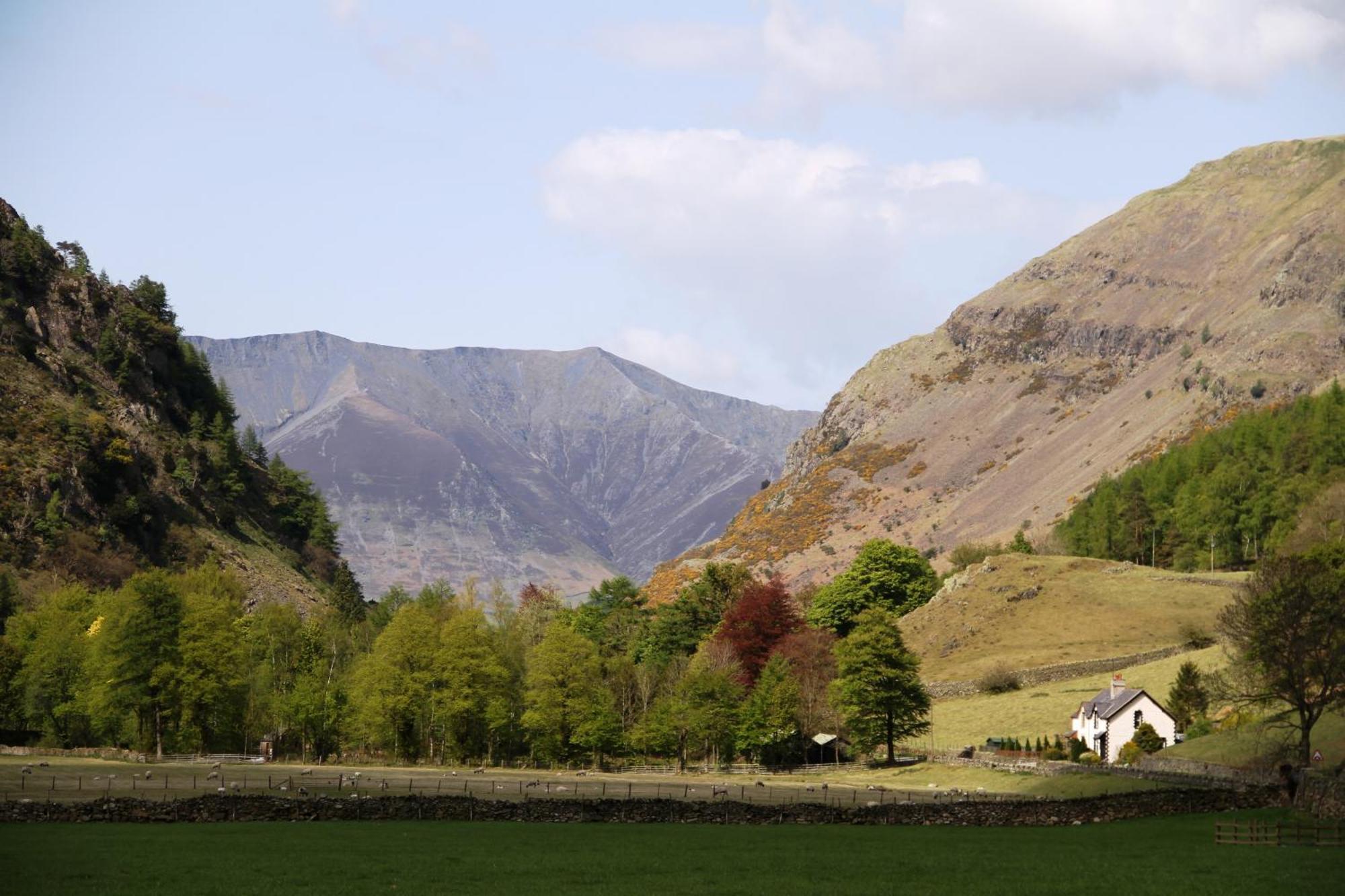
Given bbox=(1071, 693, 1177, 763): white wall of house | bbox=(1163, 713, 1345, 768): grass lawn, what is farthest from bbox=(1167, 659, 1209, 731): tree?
bbox=(1163, 713, 1345, 768): grass lawn

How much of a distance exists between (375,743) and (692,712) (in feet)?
89.6

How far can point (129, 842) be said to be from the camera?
183 feet

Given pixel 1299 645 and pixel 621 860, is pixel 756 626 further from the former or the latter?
pixel 621 860

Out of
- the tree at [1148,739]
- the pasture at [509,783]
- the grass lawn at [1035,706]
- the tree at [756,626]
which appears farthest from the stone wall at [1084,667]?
the tree at [1148,739]

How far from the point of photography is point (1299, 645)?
7894 cm

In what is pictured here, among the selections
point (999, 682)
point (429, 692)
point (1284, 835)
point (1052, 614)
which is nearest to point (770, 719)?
point (429, 692)

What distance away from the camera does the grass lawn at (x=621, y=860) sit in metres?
46.9

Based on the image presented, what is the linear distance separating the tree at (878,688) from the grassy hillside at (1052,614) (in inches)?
1276

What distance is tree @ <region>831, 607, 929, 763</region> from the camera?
116688 millimetres

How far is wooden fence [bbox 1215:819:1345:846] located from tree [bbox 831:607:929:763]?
5573cm

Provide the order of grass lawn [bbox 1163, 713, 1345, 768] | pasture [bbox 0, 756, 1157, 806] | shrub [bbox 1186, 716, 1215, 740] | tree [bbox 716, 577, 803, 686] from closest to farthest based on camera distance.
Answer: grass lawn [bbox 1163, 713, 1345, 768], pasture [bbox 0, 756, 1157, 806], shrub [bbox 1186, 716, 1215, 740], tree [bbox 716, 577, 803, 686]

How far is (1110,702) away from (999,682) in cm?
3368

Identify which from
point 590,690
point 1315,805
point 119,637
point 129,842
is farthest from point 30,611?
point 1315,805

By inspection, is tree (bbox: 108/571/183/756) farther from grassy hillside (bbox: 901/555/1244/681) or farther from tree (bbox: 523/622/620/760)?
grassy hillside (bbox: 901/555/1244/681)
